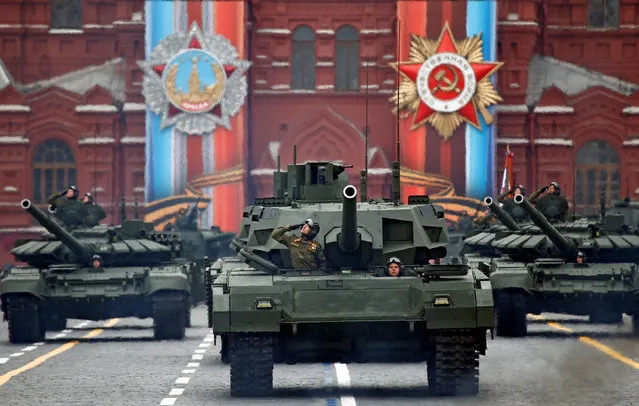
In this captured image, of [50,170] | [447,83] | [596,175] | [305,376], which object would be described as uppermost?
[447,83]

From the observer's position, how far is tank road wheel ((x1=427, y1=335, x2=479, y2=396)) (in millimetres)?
16438

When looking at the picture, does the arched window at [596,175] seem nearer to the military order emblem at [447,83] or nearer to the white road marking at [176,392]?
the military order emblem at [447,83]

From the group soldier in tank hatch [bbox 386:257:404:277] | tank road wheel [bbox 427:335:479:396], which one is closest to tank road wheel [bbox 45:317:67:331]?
soldier in tank hatch [bbox 386:257:404:277]

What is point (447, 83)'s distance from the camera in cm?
4716

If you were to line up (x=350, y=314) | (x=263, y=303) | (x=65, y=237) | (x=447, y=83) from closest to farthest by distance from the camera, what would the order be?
(x=263, y=303) → (x=350, y=314) → (x=65, y=237) → (x=447, y=83)

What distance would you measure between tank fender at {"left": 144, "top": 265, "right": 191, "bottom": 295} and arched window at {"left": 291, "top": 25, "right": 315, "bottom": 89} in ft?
74.9

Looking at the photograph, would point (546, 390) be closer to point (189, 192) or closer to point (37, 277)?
point (37, 277)

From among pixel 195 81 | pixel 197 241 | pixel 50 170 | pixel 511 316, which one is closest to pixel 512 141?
pixel 195 81

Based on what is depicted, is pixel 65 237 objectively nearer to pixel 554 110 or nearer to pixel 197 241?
pixel 197 241

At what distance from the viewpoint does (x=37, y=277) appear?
82.7ft

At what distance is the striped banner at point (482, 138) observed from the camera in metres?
47.0

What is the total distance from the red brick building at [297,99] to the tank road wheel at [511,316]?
22046 millimetres

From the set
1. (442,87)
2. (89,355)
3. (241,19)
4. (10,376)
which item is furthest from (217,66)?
(10,376)

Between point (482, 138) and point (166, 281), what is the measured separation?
23.0 m
